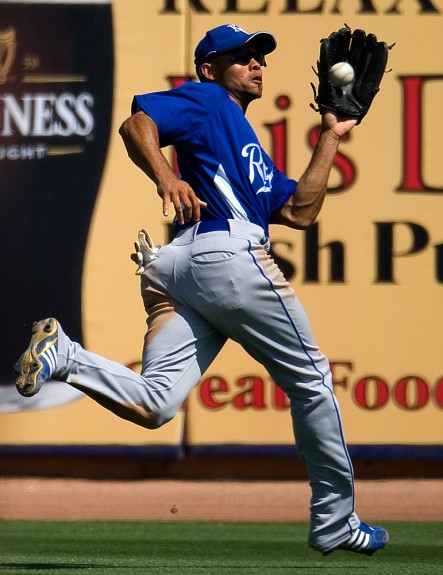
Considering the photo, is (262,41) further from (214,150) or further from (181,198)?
(181,198)

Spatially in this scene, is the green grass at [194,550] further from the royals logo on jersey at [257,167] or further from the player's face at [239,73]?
the player's face at [239,73]

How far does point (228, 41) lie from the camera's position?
15.5 ft

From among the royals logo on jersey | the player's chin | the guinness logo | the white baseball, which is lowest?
the royals logo on jersey

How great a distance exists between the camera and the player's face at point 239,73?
15.6 ft

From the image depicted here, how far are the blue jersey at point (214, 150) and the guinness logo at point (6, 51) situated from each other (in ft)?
8.96

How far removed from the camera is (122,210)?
700cm

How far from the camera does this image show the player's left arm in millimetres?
4719

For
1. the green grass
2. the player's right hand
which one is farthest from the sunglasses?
the green grass

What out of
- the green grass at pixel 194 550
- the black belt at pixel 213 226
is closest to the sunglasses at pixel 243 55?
the black belt at pixel 213 226

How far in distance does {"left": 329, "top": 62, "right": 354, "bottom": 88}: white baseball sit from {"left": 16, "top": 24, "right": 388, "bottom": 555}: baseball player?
0.44m

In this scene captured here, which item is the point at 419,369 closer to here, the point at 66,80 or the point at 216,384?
the point at 216,384

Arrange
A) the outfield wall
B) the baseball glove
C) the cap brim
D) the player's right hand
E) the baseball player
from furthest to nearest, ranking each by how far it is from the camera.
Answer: the outfield wall
the baseball glove
the cap brim
the baseball player
the player's right hand

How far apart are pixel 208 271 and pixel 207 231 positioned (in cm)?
16

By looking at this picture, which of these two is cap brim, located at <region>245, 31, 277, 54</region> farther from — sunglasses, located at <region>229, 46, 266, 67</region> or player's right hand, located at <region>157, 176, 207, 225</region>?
player's right hand, located at <region>157, 176, 207, 225</region>
